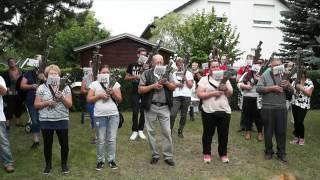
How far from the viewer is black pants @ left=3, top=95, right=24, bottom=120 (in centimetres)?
1247

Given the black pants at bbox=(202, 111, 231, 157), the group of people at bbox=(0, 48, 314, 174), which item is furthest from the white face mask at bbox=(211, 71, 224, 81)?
the black pants at bbox=(202, 111, 231, 157)

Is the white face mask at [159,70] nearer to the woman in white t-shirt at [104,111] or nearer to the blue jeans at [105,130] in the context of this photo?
the woman in white t-shirt at [104,111]

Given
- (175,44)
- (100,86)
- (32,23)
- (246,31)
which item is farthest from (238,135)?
(246,31)

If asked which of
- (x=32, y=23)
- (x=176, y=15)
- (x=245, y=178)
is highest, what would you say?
(x=176, y=15)

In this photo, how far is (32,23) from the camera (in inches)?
452

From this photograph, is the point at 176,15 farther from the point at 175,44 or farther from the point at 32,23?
the point at 32,23

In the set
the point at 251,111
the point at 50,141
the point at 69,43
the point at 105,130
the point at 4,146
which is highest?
the point at 69,43

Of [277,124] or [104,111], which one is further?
[277,124]

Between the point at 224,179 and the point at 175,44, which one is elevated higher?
the point at 175,44

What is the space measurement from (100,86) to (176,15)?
2188 centimetres

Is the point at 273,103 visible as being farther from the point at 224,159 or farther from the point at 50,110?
the point at 50,110

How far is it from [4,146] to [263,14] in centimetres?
2817

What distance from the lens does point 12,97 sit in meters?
12.5

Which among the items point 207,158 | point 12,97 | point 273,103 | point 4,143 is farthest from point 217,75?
point 12,97
